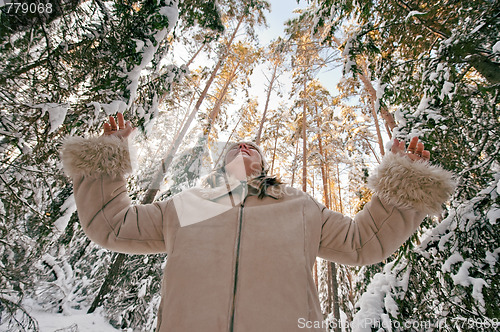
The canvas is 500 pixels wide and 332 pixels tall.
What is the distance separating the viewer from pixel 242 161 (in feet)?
6.43

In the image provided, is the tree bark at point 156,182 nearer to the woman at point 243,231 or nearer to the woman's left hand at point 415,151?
the woman at point 243,231

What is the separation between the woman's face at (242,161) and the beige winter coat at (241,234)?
0.84 feet

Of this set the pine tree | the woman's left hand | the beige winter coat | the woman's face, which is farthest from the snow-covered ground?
the woman's left hand

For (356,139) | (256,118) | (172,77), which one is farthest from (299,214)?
(256,118)

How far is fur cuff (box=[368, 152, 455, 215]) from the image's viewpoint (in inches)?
54.5

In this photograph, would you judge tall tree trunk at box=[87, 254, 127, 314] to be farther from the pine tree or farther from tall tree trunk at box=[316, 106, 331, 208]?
tall tree trunk at box=[316, 106, 331, 208]

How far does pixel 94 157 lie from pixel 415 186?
6.63 feet

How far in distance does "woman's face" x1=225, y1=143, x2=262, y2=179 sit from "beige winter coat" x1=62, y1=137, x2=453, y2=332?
26 centimetres

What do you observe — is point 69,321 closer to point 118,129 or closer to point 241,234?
point 118,129

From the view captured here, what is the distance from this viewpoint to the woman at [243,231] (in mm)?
1186

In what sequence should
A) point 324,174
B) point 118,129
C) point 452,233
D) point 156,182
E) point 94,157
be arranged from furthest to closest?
point 324,174 < point 156,182 < point 452,233 < point 118,129 < point 94,157

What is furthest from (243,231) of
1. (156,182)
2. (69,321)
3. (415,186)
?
(69,321)

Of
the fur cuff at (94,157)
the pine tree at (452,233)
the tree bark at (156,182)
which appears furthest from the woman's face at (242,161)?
the tree bark at (156,182)

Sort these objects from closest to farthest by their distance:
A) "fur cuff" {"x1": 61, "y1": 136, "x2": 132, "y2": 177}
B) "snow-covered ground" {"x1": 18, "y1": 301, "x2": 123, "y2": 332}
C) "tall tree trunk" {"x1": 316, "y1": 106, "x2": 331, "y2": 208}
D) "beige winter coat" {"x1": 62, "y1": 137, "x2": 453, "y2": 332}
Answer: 1. "beige winter coat" {"x1": 62, "y1": 137, "x2": 453, "y2": 332}
2. "fur cuff" {"x1": 61, "y1": 136, "x2": 132, "y2": 177}
3. "snow-covered ground" {"x1": 18, "y1": 301, "x2": 123, "y2": 332}
4. "tall tree trunk" {"x1": 316, "y1": 106, "x2": 331, "y2": 208}
